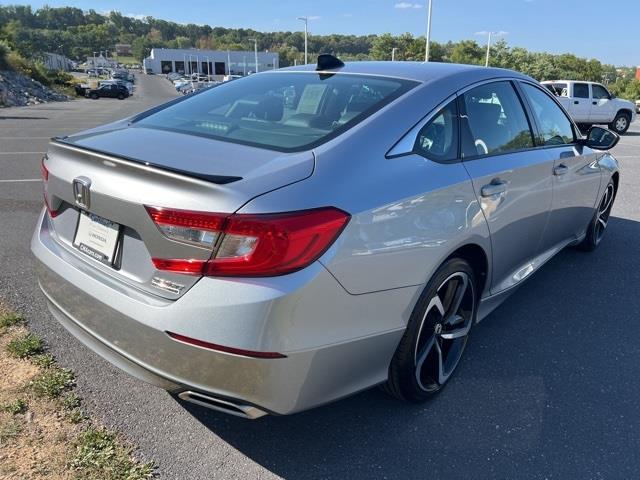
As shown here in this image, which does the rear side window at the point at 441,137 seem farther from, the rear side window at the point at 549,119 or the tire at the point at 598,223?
the tire at the point at 598,223

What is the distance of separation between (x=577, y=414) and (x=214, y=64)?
396ft

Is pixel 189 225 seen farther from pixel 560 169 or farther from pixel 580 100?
pixel 580 100

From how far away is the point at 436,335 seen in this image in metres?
2.71

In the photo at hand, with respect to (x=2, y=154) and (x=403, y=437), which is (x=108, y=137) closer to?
(x=403, y=437)

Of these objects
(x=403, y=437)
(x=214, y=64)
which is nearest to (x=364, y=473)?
(x=403, y=437)

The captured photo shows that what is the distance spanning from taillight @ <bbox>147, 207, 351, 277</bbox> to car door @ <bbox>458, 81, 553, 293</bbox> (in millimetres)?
1185

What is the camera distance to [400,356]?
7.85 feet

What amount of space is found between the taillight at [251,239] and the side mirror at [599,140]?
326 cm

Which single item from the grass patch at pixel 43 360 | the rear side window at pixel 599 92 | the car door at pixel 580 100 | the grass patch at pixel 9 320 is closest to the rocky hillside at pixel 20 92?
the car door at pixel 580 100

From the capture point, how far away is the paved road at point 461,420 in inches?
90.1

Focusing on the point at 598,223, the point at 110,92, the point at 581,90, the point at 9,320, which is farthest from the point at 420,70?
the point at 110,92

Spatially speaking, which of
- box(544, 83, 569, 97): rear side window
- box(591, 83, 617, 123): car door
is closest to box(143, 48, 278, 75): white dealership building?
box(544, 83, 569, 97): rear side window

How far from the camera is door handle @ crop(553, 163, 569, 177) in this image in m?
3.60

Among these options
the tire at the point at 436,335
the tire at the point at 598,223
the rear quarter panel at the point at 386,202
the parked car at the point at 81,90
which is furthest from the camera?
the parked car at the point at 81,90
